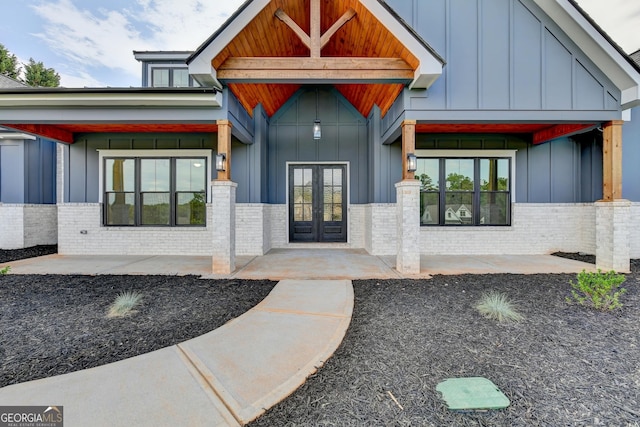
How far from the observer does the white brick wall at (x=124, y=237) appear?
7.25m

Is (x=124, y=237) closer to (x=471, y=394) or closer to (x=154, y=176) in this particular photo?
(x=154, y=176)

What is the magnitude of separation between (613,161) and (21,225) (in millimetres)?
14595

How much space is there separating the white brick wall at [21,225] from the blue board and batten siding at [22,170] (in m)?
0.24

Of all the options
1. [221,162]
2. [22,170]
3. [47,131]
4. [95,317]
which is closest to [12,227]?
[22,170]

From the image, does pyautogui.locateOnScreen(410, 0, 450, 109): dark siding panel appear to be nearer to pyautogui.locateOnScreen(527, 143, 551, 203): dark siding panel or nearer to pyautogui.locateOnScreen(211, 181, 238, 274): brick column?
pyautogui.locateOnScreen(527, 143, 551, 203): dark siding panel

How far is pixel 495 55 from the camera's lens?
17.5 feet

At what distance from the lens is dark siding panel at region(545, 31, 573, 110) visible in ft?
17.5

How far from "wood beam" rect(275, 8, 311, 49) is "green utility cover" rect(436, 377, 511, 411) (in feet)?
17.3

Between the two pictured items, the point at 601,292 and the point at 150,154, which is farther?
the point at 150,154

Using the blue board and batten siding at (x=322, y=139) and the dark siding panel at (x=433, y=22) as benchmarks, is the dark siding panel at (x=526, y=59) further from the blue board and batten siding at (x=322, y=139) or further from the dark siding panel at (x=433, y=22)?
the blue board and batten siding at (x=322, y=139)

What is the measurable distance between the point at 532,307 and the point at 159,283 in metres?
5.50

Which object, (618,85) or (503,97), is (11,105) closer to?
(503,97)

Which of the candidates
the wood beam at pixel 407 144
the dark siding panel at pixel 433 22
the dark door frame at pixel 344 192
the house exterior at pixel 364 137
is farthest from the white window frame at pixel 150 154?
the dark siding panel at pixel 433 22

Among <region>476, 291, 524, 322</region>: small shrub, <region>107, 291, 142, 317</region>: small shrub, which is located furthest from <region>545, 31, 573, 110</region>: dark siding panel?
<region>107, 291, 142, 317</region>: small shrub
